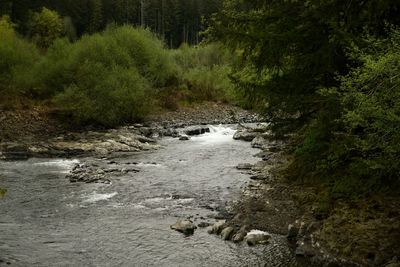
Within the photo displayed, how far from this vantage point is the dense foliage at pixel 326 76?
8.93 meters

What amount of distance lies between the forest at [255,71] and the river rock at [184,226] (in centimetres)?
373

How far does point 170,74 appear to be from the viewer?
46.3 m

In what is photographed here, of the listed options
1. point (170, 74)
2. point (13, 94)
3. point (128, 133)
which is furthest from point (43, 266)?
point (170, 74)

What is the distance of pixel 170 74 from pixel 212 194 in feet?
99.6

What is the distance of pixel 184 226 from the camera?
13.7 m

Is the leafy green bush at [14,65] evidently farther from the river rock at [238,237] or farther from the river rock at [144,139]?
the river rock at [238,237]

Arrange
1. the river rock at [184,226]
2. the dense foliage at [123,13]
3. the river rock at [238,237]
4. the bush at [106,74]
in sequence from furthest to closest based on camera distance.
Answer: the dense foliage at [123,13] < the bush at [106,74] < the river rock at [184,226] < the river rock at [238,237]

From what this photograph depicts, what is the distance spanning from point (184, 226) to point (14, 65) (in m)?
28.5

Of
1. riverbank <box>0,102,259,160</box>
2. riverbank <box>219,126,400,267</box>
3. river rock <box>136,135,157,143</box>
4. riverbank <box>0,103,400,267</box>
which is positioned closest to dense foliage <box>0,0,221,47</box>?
riverbank <box>0,102,259,160</box>

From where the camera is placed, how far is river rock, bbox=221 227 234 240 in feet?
41.9

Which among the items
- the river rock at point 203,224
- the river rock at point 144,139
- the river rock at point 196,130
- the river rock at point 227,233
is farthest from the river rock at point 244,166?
the river rock at point 196,130

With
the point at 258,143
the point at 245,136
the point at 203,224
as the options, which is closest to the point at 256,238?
the point at 203,224

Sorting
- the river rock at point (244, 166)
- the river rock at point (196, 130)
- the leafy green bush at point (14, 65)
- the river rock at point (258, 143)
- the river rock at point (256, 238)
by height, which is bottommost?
the river rock at point (196, 130)

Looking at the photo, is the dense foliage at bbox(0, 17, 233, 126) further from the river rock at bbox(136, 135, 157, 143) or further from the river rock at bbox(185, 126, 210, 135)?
the river rock at bbox(136, 135, 157, 143)
